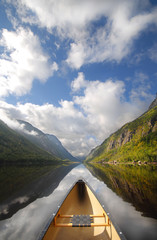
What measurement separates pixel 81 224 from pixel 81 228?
0.90 meters

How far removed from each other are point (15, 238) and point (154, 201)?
14910 mm

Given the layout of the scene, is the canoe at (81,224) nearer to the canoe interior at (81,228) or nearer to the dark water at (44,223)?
Result: the canoe interior at (81,228)

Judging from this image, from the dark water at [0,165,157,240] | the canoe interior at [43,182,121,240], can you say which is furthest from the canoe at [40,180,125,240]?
the dark water at [0,165,157,240]

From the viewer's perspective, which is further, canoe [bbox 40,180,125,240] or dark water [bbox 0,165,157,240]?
dark water [bbox 0,165,157,240]

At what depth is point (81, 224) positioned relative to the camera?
7.89 metres

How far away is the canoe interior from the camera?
7423 mm

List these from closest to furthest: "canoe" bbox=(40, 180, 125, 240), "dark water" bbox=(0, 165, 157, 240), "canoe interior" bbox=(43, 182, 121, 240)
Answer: "canoe" bbox=(40, 180, 125, 240) → "canoe interior" bbox=(43, 182, 121, 240) → "dark water" bbox=(0, 165, 157, 240)

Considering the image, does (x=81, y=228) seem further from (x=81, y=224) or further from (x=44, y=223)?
(x=44, y=223)

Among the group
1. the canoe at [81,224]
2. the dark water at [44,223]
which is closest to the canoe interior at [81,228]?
the canoe at [81,224]

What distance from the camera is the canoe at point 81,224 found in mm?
7266

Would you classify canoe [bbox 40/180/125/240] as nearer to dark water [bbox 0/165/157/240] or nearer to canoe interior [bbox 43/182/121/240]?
canoe interior [bbox 43/182/121/240]

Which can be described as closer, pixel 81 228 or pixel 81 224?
pixel 81 224

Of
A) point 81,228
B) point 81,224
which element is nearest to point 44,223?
point 81,228

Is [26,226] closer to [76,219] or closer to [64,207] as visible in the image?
[64,207]
